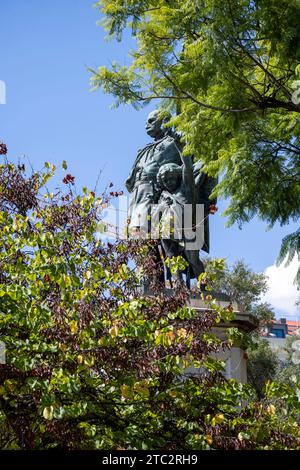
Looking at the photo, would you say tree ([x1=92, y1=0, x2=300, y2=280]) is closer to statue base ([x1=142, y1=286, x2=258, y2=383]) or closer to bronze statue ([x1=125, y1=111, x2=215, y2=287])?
statue base ([x1=142, y1=286, x2=258, y2=383])

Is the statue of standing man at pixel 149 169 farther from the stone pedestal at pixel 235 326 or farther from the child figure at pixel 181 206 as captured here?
the stone pedestal at pixel 235 326

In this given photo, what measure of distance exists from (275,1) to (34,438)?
496cm

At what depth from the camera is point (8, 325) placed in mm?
4121

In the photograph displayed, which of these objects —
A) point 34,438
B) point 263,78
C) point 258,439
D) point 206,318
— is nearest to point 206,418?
point 258,439

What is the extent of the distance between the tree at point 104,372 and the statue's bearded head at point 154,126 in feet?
23.2

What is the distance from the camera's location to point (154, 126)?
11.6 meters

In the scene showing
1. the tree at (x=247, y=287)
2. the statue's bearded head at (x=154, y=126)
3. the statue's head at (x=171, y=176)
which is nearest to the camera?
the statue's head at (x=171, y=176)

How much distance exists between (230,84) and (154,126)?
4920 mm

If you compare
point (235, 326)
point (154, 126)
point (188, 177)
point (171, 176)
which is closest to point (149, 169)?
point (171, 176)

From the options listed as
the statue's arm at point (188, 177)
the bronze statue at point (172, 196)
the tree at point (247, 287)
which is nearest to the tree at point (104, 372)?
the bronze statue at point (172, 196)

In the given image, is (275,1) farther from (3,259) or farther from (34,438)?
(34,438)

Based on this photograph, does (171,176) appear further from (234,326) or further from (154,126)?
(234,326)

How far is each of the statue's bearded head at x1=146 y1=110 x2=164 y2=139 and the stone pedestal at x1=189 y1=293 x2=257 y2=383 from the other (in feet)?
12.4

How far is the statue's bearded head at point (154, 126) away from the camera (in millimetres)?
11547
